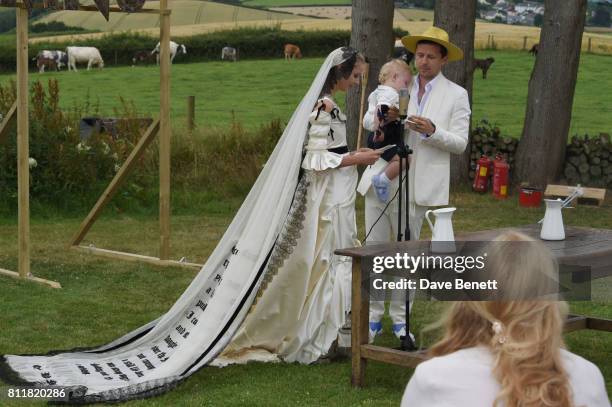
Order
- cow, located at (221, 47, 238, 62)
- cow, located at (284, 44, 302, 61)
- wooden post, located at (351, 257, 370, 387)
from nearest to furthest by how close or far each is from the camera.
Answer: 1. wooden post, located at (351, 257, 370, 387)
2. cow, located at (284, 44, 302, 61)
3. cow, located at (221, 47, 238, 62)

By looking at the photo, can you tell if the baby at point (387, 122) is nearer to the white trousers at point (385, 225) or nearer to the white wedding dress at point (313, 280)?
the white trousers at point (385, 225)

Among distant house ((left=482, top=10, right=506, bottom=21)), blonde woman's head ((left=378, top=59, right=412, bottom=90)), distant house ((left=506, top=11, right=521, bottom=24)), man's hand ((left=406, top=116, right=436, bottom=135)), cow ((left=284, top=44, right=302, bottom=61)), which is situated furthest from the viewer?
distant house ((left=482, top=10, right=506, bottom=21))

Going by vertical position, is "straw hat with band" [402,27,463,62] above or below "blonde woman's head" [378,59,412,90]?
above

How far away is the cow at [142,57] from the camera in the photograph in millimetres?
32375

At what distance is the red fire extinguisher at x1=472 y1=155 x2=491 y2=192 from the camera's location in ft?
44.1

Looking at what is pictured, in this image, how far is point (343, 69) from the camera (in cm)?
662

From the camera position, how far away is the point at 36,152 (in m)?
11.8

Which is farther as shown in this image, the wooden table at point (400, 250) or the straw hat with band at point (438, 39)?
the straw hat with band at point (438, 39)

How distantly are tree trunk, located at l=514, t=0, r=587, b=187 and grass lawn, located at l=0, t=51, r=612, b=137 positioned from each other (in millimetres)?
6769

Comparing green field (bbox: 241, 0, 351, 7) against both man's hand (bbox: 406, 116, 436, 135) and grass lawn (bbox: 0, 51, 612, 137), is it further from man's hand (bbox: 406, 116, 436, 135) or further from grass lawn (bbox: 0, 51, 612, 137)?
man's hand (bbox: 406, 116, 436, 135)

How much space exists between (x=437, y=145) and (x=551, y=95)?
7158mm

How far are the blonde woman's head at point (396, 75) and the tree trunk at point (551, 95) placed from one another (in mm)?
7019

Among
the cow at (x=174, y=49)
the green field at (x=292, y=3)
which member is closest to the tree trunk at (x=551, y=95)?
the cow at (x=174, y=49)

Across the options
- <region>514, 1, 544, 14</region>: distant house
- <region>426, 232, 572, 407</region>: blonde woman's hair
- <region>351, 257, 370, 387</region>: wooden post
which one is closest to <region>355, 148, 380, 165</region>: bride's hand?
<region>351, 257, 370, 387</region>: wooden post
